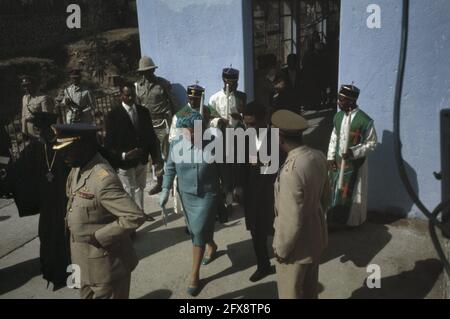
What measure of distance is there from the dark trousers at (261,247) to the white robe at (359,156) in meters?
1.33

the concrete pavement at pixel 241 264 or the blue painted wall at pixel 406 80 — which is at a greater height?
the blue painted wall at pixel 406 80

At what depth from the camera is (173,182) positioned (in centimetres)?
496

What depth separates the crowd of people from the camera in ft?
10.0

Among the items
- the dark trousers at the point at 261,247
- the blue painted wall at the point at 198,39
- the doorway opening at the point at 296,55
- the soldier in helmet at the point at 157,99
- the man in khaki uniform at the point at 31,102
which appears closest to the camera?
the dark trousers at the point at 261,247

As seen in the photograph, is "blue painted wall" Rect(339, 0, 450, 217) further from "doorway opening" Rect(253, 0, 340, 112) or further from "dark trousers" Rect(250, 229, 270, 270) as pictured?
"dark trousers" Rect(250, 229, 270, 270)

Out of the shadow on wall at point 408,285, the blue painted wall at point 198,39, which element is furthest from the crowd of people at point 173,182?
the shadow on wall at point 408,285

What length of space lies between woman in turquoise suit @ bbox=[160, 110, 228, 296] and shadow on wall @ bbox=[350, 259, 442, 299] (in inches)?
58.0

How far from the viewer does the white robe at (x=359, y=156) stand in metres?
4.99

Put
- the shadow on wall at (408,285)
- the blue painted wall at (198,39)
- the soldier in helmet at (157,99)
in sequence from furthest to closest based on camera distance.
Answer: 1. the soldier in helmet at (157,99)
2. the blue painted wall at (198,39)
3. the shadow on wall at (408,285)

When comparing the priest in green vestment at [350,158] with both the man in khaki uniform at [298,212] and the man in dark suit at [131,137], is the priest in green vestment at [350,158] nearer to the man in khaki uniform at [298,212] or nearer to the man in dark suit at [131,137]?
the man in khaki uniform at [298,212]

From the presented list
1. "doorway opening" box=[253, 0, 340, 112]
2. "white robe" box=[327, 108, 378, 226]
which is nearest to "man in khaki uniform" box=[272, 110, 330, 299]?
"white robe" box=[327, 108, 378, 226]

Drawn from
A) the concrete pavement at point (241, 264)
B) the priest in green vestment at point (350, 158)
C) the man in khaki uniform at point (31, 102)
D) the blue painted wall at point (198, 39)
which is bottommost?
the concrete pavement at point (241, 264)

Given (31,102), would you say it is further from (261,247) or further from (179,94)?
(261,247)
